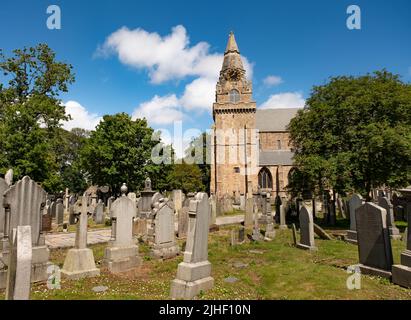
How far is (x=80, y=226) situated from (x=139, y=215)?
9.28 meters

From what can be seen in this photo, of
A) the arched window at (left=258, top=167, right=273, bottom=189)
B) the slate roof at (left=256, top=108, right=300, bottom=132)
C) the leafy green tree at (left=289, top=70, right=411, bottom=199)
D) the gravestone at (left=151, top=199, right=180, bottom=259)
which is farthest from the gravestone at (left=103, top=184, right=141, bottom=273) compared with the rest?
the slate roof at (left=256, top=108, right=300, bottom=132)

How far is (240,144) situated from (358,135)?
26.7 m

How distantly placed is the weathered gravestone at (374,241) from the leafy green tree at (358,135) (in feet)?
24.1

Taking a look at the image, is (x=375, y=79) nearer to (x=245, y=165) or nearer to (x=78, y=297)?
(x=78, y=297)

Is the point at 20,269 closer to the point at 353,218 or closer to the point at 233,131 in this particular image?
the point at 353,218

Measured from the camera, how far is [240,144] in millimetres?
41719

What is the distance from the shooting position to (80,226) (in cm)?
731

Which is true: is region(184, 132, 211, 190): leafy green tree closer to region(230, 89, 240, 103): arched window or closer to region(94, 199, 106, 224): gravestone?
region(230, 89, 240, 103): arched window

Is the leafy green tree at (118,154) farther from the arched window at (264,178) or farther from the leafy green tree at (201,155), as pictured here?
the leafy green tree at (201,155)

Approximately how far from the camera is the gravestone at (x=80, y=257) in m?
7.05

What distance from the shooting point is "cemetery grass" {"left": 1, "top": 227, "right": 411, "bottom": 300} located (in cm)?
585

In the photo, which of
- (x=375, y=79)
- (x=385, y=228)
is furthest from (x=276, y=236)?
(x=375, y=79)

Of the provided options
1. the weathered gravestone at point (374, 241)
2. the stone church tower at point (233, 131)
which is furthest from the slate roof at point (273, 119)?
the weathered gravestone at point (374, 241)

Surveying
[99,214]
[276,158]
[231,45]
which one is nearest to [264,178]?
[276,158]
